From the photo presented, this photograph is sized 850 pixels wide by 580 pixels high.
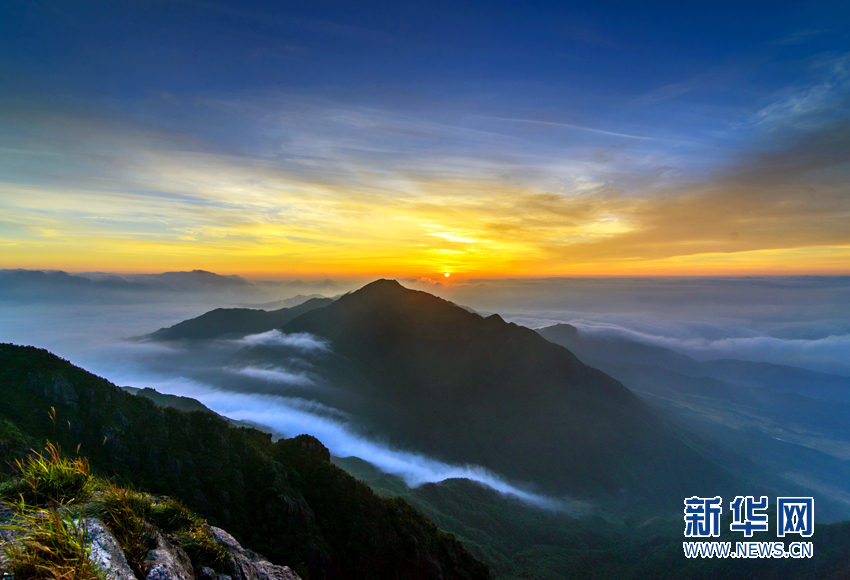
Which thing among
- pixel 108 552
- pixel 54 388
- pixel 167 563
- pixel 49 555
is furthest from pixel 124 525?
pixel 54 388

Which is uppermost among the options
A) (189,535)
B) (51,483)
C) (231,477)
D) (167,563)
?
(51,483)

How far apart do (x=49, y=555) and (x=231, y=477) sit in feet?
150

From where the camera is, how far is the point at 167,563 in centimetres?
873

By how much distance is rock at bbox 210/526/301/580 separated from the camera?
12608 millimetres

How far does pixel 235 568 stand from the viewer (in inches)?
491

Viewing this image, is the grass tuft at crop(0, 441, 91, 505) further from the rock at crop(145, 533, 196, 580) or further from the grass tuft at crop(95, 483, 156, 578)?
the rock at crop(145, 533, 196, 580)

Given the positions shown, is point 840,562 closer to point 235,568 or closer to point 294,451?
point 294,451

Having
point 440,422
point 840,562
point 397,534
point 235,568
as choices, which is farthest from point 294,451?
point 440,422

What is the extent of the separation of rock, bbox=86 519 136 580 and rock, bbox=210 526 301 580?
4993 mm

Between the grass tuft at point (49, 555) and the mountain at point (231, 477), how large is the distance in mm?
39678

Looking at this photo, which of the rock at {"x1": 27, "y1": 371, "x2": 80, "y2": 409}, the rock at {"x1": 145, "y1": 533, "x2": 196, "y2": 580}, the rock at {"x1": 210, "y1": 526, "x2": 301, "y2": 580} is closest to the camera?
the rock at {"x1": 145, "y1": 533, "x2": 196, "y2": 580}

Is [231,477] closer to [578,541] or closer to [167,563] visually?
[167,563]

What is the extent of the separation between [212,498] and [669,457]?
218 metres

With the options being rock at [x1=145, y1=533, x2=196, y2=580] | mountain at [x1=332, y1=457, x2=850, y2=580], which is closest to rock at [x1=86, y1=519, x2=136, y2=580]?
rock at [x1=145, y1=533, x2=196, y2=580]
